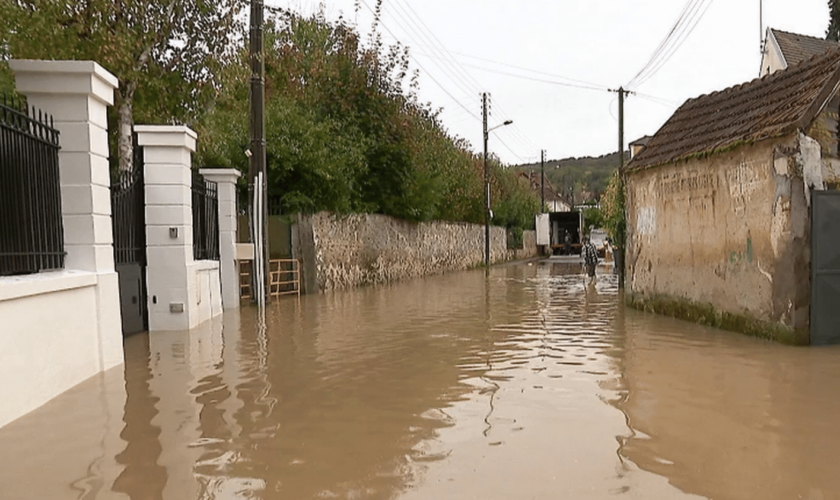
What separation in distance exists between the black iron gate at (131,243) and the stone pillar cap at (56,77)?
294cm

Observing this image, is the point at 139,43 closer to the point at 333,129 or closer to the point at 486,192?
the point at 333,129

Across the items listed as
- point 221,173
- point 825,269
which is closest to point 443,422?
point 825,269

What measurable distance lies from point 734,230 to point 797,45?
20142 mm

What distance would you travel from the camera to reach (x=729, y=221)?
9.99 meters

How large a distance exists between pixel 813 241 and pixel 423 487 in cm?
719

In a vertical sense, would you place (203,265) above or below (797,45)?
below

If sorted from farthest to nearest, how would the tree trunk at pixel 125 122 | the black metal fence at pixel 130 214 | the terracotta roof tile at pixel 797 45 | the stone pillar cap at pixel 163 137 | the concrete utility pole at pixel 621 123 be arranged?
1. the terracotta roof tile at pixel 797 45
2. the concrete utility pole at pixel 621 123
3. the tree trunk at pixel 125 122
4. the stone pillar cap at pixel 163 137
5. the black metal fence at pixel 130 214

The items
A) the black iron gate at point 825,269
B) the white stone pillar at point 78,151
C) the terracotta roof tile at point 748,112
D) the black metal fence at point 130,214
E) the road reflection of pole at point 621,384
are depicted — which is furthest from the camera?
the black metal fence at point 130,214

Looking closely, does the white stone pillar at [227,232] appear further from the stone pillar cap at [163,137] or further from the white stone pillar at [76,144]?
the white stone pillar at [76,144]

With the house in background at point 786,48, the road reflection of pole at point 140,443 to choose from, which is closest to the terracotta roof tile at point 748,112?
the road reflection of pole at point 140,443

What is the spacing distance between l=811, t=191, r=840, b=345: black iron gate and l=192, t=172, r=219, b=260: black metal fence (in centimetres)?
1036

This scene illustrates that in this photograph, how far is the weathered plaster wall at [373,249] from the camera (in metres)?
18.3

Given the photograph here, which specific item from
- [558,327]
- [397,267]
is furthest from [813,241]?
[397,267]

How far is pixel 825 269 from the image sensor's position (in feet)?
28.2
